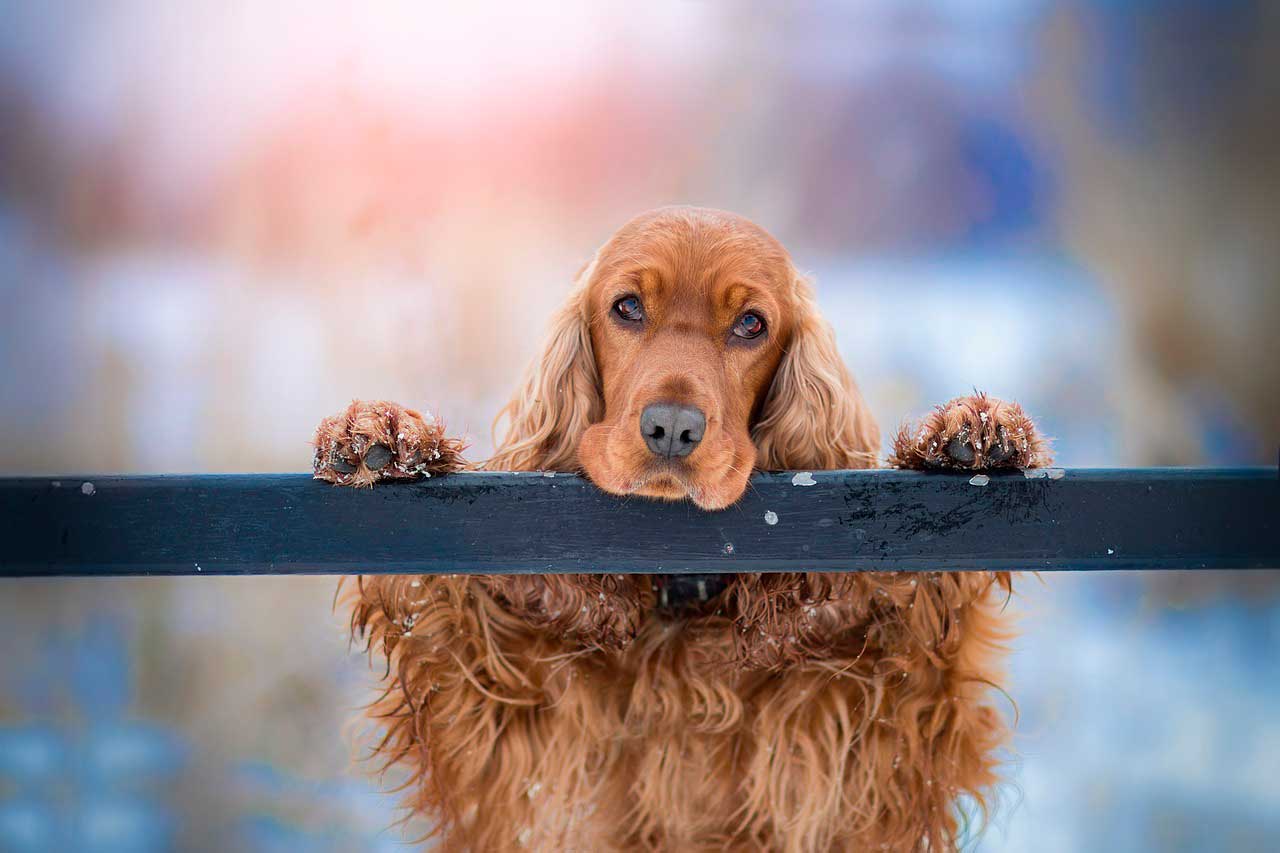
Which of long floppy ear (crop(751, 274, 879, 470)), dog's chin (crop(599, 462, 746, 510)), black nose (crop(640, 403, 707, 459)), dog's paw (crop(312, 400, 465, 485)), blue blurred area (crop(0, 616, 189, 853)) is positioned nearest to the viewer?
dog's paw (crop(312, 400, 465, 485))

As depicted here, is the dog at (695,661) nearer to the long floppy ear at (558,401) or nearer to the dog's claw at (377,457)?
the long floppy ear at (558,401)

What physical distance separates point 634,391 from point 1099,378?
2330 mm

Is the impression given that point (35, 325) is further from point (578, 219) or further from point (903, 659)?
point (903, 659)

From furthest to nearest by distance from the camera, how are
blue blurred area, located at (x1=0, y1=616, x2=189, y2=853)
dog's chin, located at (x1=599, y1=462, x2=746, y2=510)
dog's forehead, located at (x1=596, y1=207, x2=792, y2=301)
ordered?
blue blurred area, located at (x1=0, y1=616, x2=189, y2=853) < dog's forehead, located at (x1=596, y1=207, x2=792, y2=301) < dog's chin, located at (x1=599, y1=462, x2=746, y2=510)

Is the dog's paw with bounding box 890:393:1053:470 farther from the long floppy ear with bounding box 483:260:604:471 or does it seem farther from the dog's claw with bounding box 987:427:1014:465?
the long floppy ear with bounding box 483:260:604:471

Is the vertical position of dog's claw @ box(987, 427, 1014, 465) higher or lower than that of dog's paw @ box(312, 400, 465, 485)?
higher

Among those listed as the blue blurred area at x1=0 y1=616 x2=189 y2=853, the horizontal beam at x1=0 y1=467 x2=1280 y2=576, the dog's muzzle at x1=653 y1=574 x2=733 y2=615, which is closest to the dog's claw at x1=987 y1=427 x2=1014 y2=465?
the horizontal beam at x1=0 y1=467 x2=1280 y2=576

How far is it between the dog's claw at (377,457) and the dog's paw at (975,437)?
0.84m

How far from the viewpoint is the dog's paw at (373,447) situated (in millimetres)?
1521

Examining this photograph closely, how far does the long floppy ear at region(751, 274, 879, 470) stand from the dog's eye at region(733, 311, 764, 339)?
0.50 feet

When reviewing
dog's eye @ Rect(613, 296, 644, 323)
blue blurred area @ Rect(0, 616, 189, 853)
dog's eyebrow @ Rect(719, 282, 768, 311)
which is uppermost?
dog's eyebrow @ Rect(719, 282, 768, 311)

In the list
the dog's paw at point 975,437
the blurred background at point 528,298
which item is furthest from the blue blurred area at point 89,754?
the dog's paw at point 975,437

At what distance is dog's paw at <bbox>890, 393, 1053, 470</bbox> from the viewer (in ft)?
5.31

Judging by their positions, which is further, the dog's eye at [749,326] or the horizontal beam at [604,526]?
the dog's eye at [749,326]
